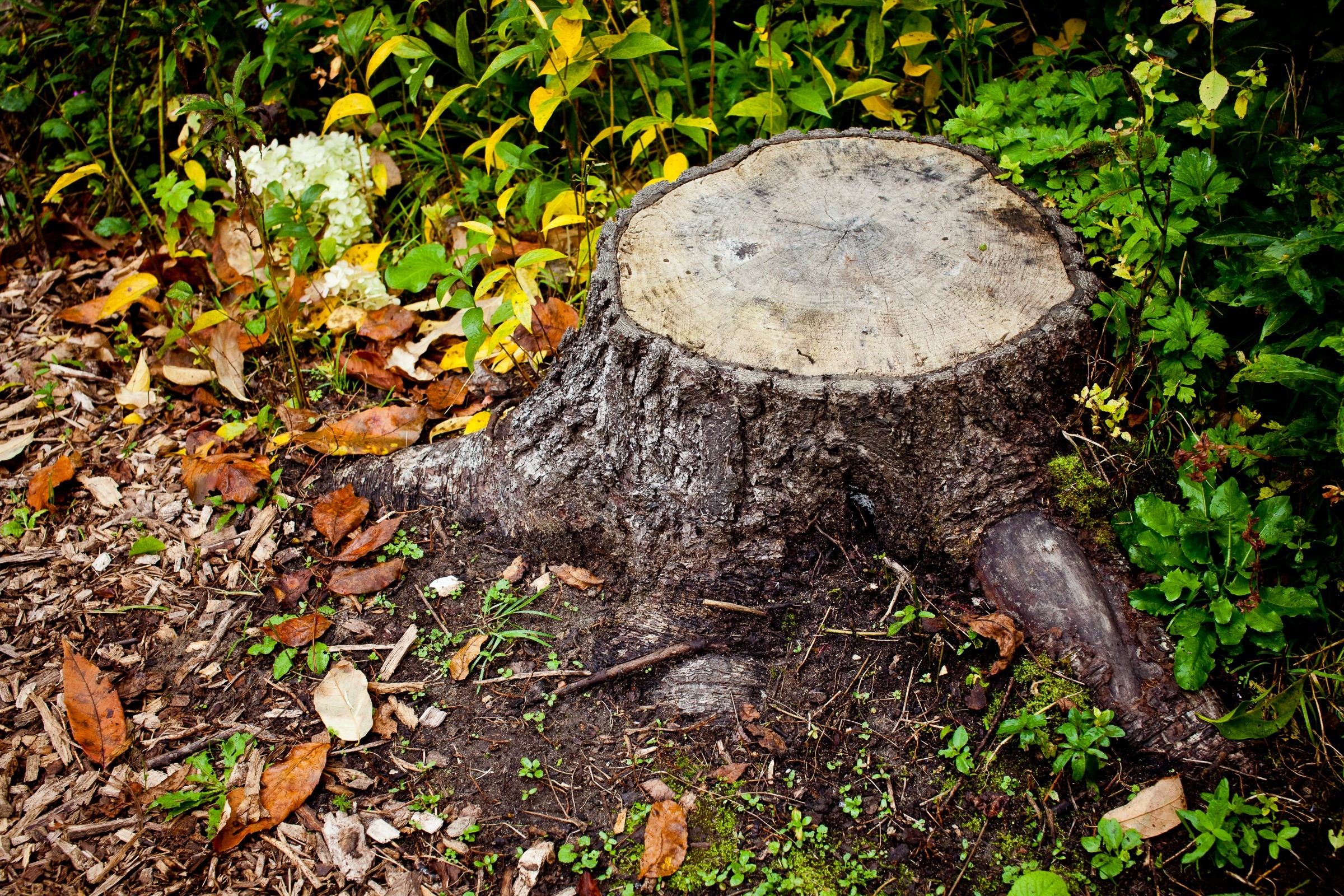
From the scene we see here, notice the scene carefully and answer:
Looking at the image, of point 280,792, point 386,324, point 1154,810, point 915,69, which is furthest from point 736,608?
point 915,69

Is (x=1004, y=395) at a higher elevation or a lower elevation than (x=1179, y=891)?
higher

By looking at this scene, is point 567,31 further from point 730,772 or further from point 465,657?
point 730,772

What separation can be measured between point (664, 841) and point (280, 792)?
84cm

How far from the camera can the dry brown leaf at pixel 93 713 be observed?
1983 mm

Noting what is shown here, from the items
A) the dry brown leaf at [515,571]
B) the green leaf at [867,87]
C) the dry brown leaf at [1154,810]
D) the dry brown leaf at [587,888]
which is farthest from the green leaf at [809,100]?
the dry brown leaf at [587,888]

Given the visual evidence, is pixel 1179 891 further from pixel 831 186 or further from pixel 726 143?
pixel 726 143

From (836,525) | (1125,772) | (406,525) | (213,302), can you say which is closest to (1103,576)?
(1125,772)

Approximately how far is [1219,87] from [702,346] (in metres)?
1.13

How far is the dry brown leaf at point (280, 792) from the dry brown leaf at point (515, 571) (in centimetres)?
58

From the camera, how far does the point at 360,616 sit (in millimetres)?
2213

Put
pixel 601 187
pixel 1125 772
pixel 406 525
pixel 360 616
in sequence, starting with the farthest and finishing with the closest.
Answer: pixel 601 187
pixel 406 525
pixel 360 616
pixel 1125 772

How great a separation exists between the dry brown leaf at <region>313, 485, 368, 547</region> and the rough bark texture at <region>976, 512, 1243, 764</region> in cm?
166

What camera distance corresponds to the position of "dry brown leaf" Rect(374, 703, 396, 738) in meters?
1.98

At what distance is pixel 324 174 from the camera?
117 inches
